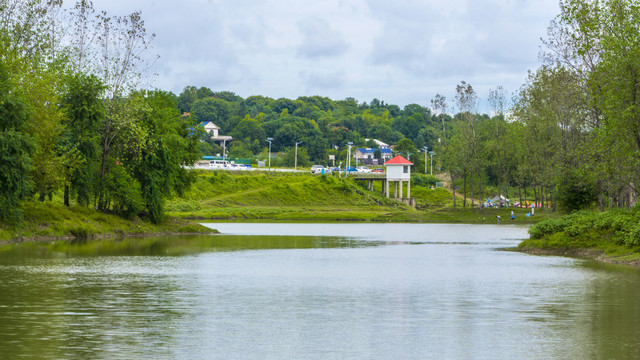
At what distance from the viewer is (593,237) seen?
47.6 meters

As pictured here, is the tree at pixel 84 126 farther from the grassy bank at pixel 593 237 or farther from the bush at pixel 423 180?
the bush at pixel 423 180

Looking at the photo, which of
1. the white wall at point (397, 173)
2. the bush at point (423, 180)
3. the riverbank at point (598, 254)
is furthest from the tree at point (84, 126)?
the bush at point (423, 180)

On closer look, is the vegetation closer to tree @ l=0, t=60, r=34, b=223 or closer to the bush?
tree @ l=0, t=60, r=34, b=223

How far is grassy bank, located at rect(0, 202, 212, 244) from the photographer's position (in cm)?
5756

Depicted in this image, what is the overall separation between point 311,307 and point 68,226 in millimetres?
41966

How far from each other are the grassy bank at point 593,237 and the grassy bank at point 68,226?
116 ft

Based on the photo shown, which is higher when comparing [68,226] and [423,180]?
[423,180]

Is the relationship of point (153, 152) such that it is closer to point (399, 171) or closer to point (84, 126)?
point (84, 126)

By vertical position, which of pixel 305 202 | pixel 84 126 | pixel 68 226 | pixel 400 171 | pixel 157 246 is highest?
pixel 400 171

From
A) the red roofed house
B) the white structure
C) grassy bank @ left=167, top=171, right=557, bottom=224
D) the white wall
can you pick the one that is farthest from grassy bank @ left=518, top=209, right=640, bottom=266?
the white wall

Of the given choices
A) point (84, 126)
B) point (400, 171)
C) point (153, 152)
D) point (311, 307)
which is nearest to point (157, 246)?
point (84, 126)

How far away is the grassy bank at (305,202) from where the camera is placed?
119 m

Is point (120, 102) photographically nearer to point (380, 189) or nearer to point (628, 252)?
point (628, 252)

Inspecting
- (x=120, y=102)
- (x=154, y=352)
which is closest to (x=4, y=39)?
(x=120, y=102)
